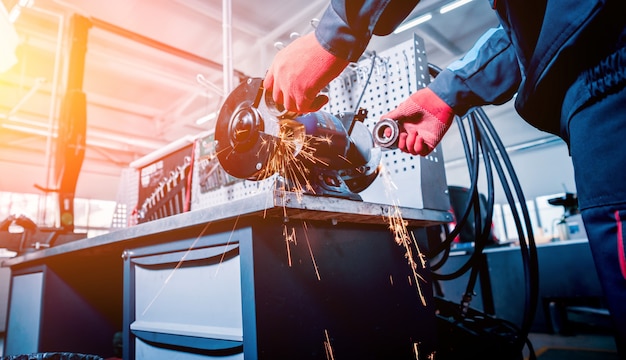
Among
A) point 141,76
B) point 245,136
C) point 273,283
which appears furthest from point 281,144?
point 141,76

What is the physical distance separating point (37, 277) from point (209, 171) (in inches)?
31.8

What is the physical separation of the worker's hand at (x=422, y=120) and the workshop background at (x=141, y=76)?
83cm

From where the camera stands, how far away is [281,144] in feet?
2.94

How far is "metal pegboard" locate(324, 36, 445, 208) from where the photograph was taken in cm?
125

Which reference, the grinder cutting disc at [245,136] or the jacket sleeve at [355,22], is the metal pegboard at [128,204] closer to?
the grinder cutting disc at [245,136]

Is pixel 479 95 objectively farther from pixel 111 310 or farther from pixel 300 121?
pixel 111 310

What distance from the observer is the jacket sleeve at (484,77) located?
0.88 m

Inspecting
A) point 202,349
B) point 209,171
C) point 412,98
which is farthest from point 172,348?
point 209,171

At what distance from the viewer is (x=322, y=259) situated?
861 mm

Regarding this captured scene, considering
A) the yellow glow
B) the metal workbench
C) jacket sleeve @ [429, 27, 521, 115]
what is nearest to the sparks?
the metal workbench

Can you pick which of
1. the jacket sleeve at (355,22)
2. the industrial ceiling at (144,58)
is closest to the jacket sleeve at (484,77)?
the jacket sleeve at (355,22)

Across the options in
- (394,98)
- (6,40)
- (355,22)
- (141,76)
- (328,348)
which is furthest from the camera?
(141,76)

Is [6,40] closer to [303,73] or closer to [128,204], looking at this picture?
[128,204]

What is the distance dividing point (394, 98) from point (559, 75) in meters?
0.78
